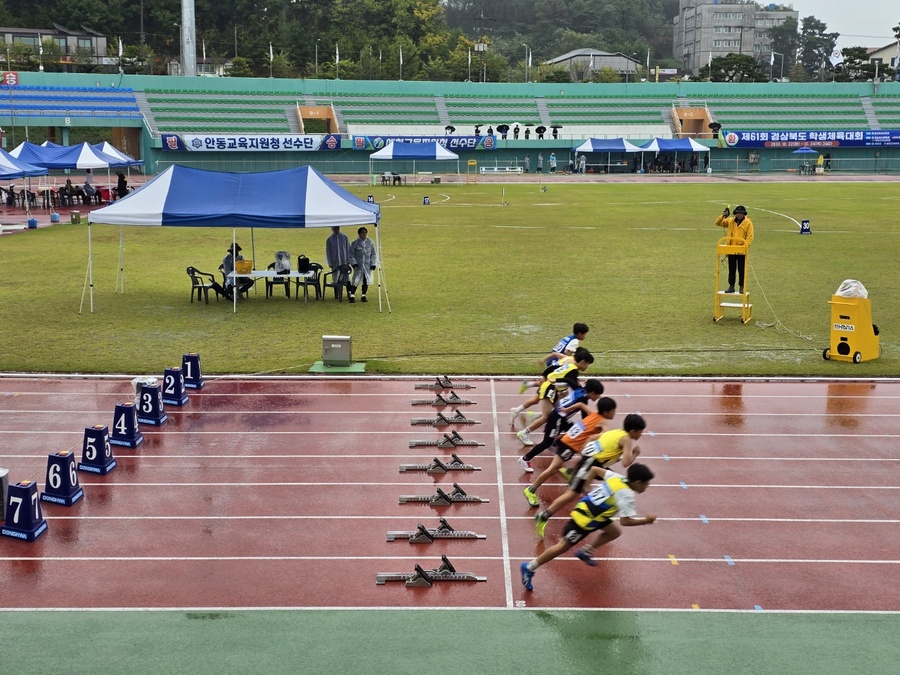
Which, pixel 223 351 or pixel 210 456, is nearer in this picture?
pixel 210 456

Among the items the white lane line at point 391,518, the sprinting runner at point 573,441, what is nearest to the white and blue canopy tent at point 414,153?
the sprinting runner at point 573,441

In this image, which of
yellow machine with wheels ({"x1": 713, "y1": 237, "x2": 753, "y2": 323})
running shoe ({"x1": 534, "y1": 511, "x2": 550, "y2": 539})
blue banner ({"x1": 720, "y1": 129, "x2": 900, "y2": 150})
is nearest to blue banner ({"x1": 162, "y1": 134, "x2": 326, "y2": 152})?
blue banner ({"x1": 720, "y1": 129, "x2": 900, "y2": 150})

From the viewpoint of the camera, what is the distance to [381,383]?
49.3 ft

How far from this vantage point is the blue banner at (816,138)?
74.4 metres

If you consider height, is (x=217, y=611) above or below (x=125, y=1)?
below

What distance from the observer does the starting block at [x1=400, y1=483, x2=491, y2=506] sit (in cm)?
1038

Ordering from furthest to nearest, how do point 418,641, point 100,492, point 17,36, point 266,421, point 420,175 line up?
point 17,36 < point 420,175 < point 266,421 < point 100,492 < point 418,641

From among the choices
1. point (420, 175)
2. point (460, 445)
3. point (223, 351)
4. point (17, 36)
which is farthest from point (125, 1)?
point (460, 445)

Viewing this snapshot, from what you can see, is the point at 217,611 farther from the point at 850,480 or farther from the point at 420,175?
the point at 420,175

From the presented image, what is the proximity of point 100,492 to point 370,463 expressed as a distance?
3091 millimetres

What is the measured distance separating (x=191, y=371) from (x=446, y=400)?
13.0ft

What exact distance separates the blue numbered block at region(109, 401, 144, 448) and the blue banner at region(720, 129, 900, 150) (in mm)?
69203

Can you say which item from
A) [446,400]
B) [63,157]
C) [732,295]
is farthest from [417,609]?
[63,157]

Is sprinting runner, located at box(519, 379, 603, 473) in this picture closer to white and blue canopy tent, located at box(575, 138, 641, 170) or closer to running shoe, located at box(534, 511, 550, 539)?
running shoe, located at box(534, 511, 550, 539)
